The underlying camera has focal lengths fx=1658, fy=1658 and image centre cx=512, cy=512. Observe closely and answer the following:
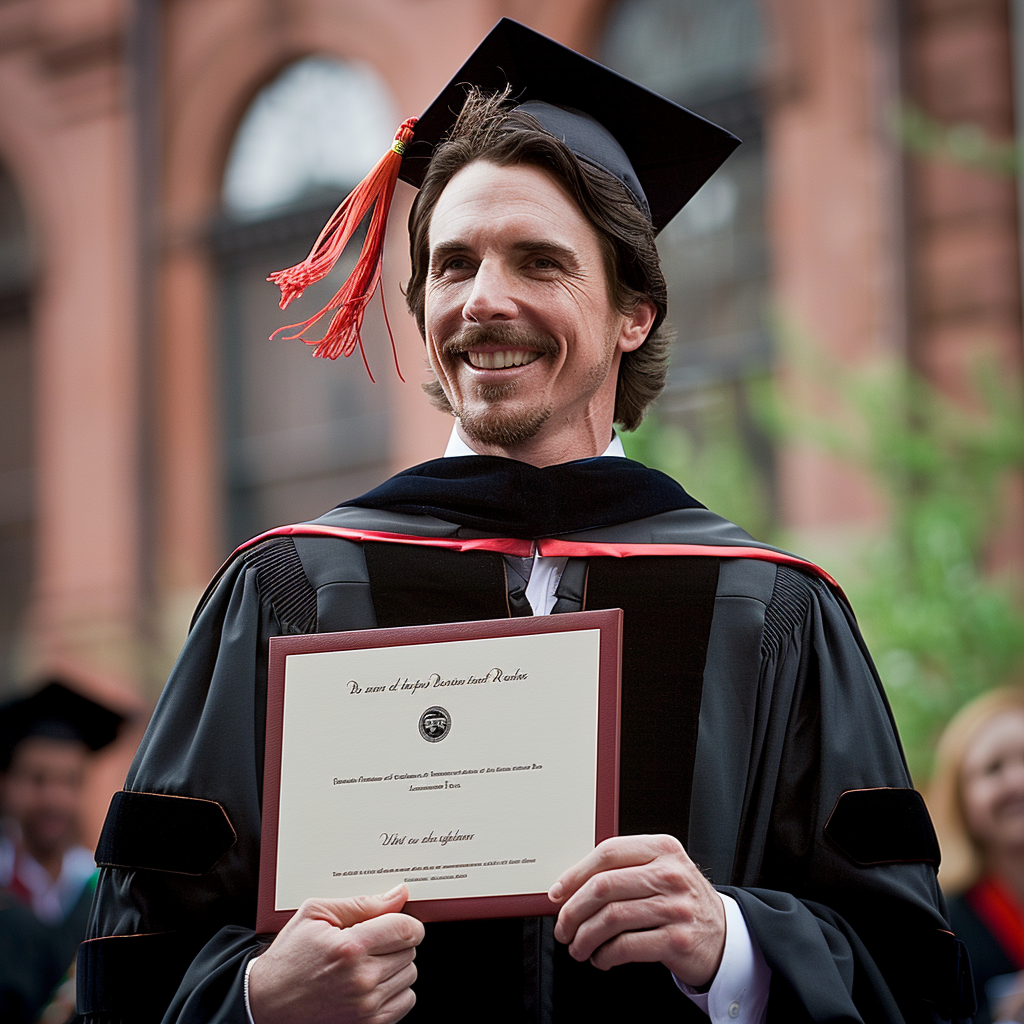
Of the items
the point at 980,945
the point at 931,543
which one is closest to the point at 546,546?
the point at 980,945

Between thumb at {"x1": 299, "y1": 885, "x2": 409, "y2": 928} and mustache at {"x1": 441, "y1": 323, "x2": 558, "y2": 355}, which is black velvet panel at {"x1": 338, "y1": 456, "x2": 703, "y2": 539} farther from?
thumb at {"x1": 299, "y1": 885, "x2": 409, "y2": 928}

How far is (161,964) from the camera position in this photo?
203 cm

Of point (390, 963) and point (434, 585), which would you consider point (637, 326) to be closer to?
point (434, 585)

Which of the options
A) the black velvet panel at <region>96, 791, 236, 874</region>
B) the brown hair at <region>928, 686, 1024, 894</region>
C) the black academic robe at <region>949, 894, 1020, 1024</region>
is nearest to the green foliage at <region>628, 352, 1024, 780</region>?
the brown hair at <region>928, 686, 1024, 894</region>

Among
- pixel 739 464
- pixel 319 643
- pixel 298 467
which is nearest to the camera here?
pixel 319 643

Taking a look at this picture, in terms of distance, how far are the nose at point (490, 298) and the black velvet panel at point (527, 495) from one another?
0.65 ft

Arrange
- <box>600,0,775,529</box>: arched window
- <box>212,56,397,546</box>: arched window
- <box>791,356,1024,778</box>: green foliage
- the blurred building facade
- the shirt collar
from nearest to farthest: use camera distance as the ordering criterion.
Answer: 1. the shirt collar
2. <box>791,356,1024,778</box>: green foliage
3. <box>600,0,775,529</box>: arched window
4. the blurred building facade
5. <box>212,56,397,546</box>: arched window

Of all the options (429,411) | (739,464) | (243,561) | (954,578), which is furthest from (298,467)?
(243,561)

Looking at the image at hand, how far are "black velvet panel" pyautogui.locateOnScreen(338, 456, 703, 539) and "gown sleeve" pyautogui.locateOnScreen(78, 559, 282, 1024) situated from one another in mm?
370

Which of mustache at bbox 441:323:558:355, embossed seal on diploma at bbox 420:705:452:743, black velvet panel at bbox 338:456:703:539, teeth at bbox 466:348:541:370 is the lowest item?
embossed seal on diploma at bbox 420:705:452:743

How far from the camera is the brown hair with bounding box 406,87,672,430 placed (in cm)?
237

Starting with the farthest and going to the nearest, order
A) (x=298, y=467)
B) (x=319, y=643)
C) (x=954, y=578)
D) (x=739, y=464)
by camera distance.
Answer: (x=298, y=467) < (x=739, y=464) < (x=954, y=578) < (x=319, y=643)

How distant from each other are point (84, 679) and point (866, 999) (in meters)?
9.92

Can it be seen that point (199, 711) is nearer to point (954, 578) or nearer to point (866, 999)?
point (866, 999)
